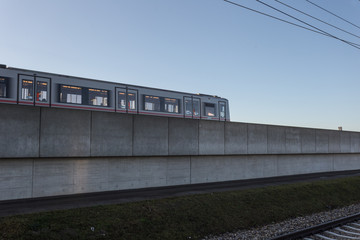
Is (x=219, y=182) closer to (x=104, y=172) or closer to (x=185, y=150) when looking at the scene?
(x=185, y=150)

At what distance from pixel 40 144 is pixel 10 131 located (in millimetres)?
1306

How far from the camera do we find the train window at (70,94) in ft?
66.9

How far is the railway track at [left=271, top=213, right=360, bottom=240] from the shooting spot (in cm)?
1151

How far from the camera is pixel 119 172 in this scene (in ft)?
53.3

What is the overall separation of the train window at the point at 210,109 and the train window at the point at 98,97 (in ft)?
30.6

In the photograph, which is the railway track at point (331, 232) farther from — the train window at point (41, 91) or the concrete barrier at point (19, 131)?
the train window at point (41, 91)

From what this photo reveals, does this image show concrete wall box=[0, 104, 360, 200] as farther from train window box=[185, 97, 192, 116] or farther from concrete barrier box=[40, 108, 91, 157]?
train window box=[185, 97, 192, 116]

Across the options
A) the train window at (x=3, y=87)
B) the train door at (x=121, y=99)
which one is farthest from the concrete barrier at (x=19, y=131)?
the train door at (x=121, y=99)

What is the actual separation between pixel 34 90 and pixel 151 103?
339 inches

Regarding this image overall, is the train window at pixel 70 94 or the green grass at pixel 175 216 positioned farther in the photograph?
the train window at pixel 70 94

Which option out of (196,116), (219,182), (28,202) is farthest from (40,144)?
(196,116)

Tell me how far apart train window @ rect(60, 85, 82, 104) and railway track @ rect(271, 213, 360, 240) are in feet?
50.9

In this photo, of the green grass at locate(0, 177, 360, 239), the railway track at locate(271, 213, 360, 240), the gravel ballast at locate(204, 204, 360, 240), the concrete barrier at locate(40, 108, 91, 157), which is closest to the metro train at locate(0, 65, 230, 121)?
the concrete barrier at locate(40, 108, 91, 157)

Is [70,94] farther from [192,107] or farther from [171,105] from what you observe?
[192,107]
